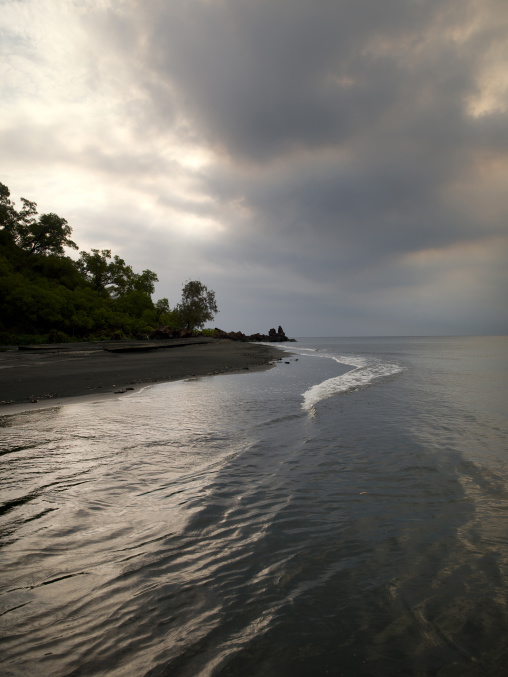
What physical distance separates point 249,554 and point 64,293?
6196cm

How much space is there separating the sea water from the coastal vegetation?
4904 centimetres

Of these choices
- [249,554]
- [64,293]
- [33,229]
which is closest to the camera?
[249,554]

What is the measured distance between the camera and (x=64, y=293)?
5612 centimetres

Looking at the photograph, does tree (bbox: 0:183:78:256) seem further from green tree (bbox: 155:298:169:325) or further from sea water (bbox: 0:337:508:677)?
sea water (bbox: 0:337:508:677)

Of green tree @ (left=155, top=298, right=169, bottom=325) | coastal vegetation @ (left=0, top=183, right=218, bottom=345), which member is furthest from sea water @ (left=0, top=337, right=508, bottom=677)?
green tree @ (left=155, top=298, right=169, bottom=325)

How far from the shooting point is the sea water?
2.11 m

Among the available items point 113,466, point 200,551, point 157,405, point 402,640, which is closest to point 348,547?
point 402,640

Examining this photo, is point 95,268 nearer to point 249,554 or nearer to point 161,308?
point 161,308

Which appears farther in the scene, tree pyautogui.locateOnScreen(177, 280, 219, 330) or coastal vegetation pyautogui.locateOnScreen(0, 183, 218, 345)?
tree pyautogui.locateOnScreen(177, 280, 219, 330)

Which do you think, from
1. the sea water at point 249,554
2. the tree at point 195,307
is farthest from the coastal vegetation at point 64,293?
the sea water at point 249,554

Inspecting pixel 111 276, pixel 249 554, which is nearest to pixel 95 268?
pixel 111 276

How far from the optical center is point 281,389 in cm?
1465

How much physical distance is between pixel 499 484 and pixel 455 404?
25.9 ft

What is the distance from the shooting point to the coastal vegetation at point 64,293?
50250mm
